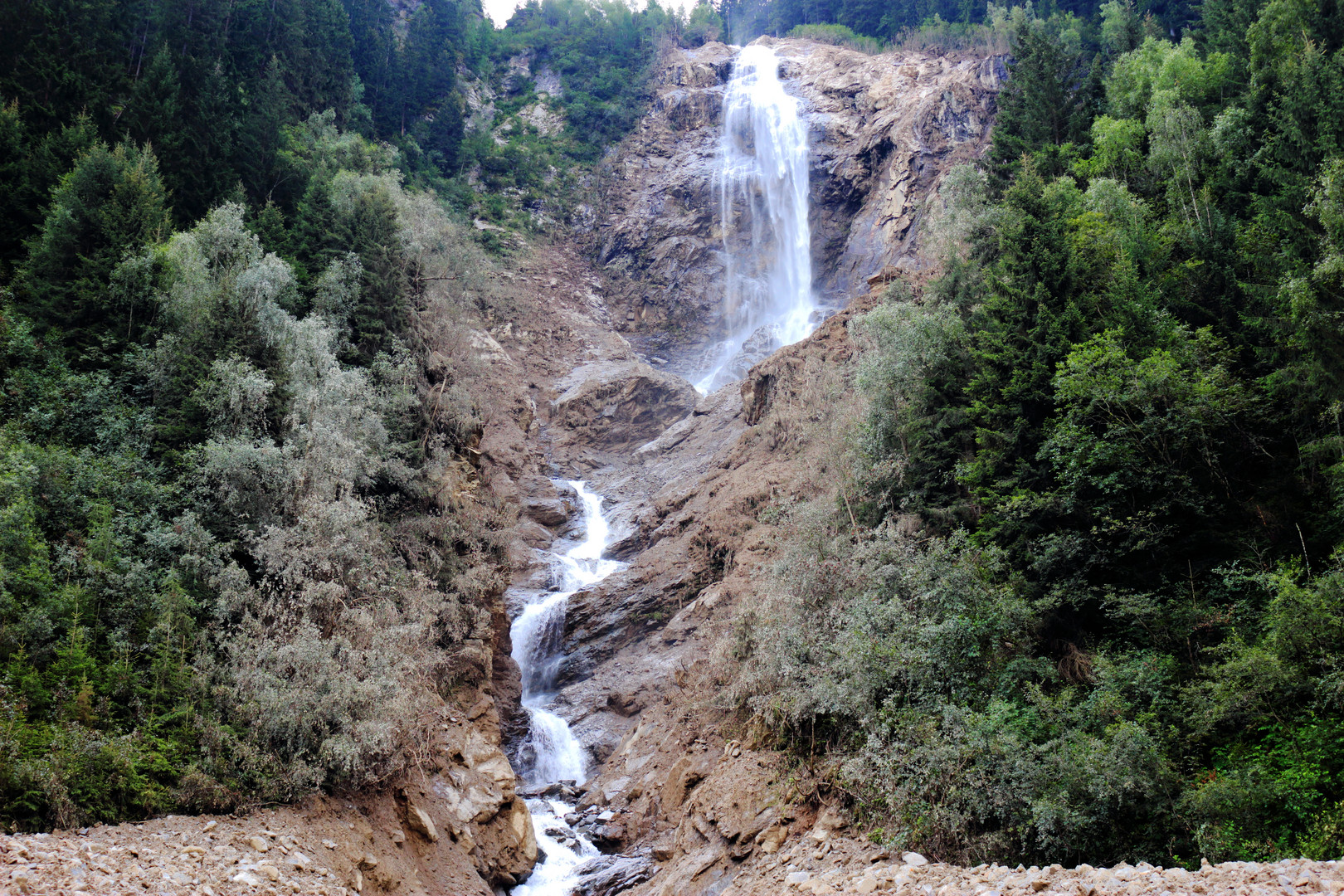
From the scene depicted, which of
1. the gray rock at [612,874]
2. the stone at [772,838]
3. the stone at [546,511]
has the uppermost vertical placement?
the stone at [546,511]

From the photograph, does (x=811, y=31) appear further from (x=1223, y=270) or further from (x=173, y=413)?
(x=173, y=413)

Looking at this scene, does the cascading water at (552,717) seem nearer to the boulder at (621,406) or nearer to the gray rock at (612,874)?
the gray rock at (612,874)

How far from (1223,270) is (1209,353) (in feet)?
17.4

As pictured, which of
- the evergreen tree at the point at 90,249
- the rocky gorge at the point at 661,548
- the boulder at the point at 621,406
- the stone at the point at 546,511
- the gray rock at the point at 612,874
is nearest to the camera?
the rocky gorge at the point at 661,548

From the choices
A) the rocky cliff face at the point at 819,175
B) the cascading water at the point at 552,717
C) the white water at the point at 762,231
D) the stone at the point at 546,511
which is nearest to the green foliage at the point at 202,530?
the cascading water at the point at 552,717

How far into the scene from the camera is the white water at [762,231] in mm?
60688

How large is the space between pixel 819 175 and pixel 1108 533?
55.4 m

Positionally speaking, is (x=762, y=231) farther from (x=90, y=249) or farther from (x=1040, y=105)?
(x=90, y=249)

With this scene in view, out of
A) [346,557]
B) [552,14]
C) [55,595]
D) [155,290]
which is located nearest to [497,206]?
[552,14]

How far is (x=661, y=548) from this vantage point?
36469mm

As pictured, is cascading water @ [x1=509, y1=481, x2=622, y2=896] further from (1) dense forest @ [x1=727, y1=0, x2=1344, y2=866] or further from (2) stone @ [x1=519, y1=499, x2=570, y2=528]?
(1) dense forest @ [x1=727, y1=0, x2=1344, y2=866]

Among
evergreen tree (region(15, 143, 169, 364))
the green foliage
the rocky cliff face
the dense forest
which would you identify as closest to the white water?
the rocky cliff face

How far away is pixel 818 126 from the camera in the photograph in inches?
2699

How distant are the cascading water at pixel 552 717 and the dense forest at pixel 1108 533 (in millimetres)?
7224
